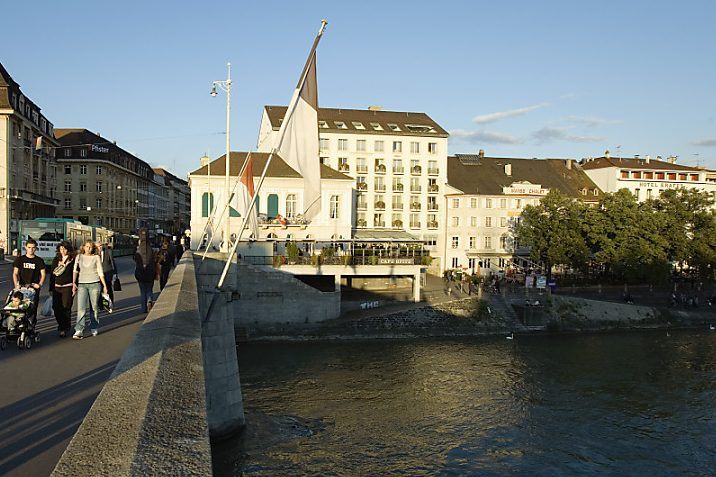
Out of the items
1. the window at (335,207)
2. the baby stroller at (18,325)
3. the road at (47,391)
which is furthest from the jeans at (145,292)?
the window at (335,207)

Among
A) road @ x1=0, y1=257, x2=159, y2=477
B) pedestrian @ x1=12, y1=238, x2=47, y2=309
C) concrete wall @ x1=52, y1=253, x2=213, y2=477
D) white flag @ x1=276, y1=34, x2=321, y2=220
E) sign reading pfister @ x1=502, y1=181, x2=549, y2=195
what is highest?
sign reading pfister @ x1=502, y1=181, x2=549, y2=195

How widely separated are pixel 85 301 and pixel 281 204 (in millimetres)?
39118

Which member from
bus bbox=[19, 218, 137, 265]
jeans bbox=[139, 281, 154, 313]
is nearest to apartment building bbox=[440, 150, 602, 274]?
bus bbox=[19, 218, 137, 265]

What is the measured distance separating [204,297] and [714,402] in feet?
73.2

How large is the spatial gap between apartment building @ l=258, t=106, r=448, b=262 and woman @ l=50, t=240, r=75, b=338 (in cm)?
4968

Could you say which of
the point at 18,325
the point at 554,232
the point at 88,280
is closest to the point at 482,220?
the point at 554,232

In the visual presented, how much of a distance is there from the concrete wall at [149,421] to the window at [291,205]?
43505mm

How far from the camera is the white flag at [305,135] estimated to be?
11.5 metres

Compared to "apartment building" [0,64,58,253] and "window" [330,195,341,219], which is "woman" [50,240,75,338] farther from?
"apartment building" [0,64,58,253]

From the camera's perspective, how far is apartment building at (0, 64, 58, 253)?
52469 mm

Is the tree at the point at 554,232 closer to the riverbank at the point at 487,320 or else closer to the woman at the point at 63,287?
the riverbank at the point at 487,320

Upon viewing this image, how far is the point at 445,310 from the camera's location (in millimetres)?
42062

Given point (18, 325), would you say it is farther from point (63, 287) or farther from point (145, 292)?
point (145, 292)

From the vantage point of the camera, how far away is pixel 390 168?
6231cm
